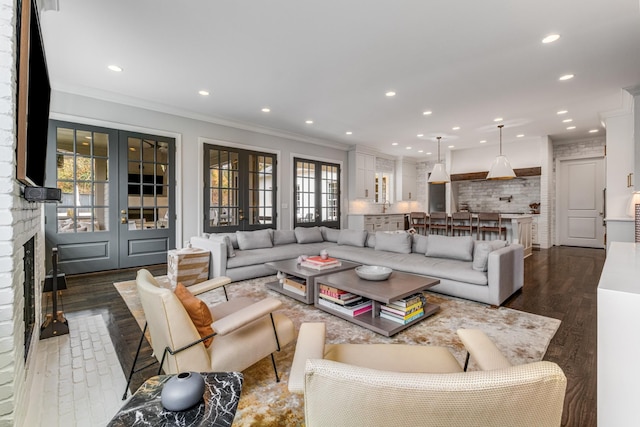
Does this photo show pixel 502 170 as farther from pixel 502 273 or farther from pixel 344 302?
pixel 344 302

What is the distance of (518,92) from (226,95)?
4541 millimetres

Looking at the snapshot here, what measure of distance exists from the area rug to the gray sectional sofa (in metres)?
0.25

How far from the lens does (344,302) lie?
2941mm

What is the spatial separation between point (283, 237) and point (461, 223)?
435 centimetres

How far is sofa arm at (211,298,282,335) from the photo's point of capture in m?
1.55

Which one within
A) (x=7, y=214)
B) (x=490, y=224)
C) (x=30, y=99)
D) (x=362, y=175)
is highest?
(x=362, y=175)

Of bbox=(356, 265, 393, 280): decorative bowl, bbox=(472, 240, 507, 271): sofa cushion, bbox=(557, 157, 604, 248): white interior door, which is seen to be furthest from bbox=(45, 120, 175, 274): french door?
bbox=(557, 157, 604, 248): white interior door

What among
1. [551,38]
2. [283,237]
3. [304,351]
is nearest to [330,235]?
[283,237]

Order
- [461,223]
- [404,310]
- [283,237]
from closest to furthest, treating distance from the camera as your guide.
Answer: [404,310]
[283,237]
[461,223]

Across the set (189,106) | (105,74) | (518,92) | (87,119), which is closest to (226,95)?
(189,106)

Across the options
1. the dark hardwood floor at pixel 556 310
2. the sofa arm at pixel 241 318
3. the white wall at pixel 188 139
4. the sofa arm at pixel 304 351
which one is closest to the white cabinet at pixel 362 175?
the white wall at pixel 188 139

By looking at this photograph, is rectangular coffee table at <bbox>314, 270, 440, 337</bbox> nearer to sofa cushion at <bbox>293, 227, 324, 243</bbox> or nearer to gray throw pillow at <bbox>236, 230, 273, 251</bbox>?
gray throw pillow at <bbox>236, 230, 273, 251</bbox>

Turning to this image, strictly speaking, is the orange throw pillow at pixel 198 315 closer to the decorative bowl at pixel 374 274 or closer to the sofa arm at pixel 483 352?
the sofa arm at pixel 483 352

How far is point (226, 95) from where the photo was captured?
4719mm
